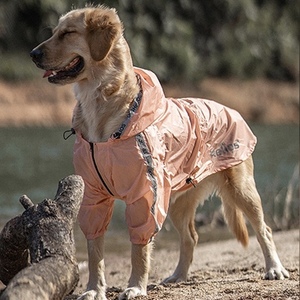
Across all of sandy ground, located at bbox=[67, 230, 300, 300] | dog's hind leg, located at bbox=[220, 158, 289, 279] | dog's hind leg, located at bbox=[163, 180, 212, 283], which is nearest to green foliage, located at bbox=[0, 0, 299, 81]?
sandy ground, located at bbox=[67, 230, 300, 300]

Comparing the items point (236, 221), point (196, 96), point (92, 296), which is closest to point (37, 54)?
point (92, 296)

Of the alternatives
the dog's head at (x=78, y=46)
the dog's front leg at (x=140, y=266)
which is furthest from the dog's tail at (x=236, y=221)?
the dog's head at (x=78, y=46)

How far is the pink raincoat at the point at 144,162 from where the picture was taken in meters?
6.29

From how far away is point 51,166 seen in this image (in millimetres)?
20859

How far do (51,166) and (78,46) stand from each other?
1451 cm

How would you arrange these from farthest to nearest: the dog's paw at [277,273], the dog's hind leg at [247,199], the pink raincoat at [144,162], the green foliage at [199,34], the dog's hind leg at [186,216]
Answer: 1. the green foliage at [199,34]
2. the dog's hind leg at [186,216]
3. the dog's hind leg at [247,199]
4. the dog's paw at [277,273]
5. the pink raincoat at [144,162]

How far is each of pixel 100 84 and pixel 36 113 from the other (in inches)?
1130

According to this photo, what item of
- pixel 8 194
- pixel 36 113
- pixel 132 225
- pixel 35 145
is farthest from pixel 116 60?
pixel 36 113

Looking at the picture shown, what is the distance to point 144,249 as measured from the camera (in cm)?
648

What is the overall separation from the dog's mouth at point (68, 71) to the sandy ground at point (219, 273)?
1600mm

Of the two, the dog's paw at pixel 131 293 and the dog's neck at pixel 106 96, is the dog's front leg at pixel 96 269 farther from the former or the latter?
the dog's neck at pixel 106 96

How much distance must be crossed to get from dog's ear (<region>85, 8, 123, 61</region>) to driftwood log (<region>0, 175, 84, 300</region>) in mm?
1183

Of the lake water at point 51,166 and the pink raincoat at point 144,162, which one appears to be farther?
the lake water at point 51,166

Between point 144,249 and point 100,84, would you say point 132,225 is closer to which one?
point 144,249
